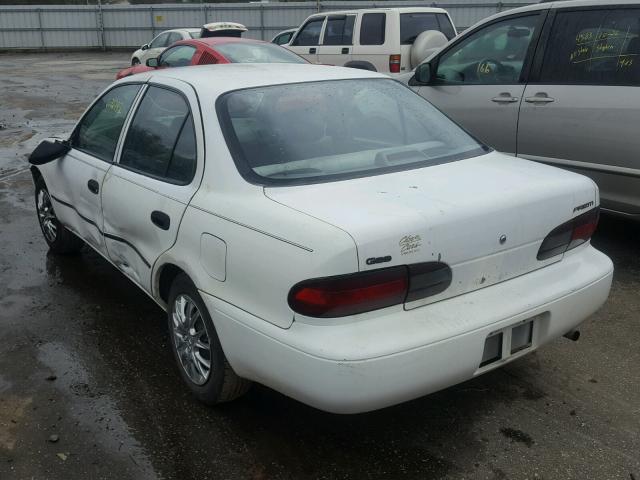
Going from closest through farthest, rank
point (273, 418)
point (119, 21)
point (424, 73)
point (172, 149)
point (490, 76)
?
point (273, 418) → point (172, 149) → point (490, 76) → point (424, 73) → point (119, 21)

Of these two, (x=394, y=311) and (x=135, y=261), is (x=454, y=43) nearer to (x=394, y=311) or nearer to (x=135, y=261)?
(x=135, y=261)

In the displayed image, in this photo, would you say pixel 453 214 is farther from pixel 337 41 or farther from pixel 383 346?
pixel 337 41

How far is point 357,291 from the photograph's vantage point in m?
2.46

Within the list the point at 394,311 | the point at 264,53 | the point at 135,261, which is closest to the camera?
the point at 394,311

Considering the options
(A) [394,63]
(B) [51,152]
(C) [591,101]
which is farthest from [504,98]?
(A) [394,63]

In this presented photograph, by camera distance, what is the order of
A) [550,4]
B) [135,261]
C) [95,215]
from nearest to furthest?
1. [135,261]
2. [95,215]
3. [550,4]

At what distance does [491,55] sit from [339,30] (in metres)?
7.03

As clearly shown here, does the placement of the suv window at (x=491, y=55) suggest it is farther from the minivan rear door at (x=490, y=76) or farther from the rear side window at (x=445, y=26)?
the rear side window at (x=445, y=26)

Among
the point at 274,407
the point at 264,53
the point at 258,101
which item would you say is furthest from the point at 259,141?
the point at 264,53

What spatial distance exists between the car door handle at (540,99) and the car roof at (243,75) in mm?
1899

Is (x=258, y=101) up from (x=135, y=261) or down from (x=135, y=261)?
up

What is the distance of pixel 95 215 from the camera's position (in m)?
4.13

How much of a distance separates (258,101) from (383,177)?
2.57ft

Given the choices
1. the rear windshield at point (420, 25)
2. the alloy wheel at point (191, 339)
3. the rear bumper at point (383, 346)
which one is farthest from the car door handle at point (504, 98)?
the rear windshield at point (420, 25)
